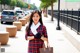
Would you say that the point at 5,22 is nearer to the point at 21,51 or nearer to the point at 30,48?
the point at 21,51

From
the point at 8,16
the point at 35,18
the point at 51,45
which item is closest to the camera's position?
the point at 35,18

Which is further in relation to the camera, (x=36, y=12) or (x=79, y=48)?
(x=79, y=48)

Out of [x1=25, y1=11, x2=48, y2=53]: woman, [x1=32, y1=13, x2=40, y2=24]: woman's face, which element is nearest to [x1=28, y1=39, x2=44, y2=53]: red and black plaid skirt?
[x1=25, y1=11, x2=48, y2=53]: woman

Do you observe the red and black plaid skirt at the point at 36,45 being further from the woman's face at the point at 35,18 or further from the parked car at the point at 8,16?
the parked car at the point at 8,16

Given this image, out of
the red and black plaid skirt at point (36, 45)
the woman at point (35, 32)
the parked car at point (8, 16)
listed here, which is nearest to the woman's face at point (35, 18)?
the woman at point (35, 32)

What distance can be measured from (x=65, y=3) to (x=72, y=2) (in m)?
2.91

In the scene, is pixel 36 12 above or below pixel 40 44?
above

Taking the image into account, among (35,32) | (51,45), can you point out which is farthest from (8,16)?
(35,32)

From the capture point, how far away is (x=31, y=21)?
18.9 ft

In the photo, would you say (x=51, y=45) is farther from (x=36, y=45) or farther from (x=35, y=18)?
(x=35, y=18)

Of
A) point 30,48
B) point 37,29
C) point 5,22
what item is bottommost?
point 5,22

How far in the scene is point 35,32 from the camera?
5.73 metres

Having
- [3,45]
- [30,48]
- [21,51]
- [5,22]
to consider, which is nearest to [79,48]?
[21,51]

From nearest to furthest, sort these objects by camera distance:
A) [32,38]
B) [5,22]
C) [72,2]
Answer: [32,38], [5,22], [72,2]
